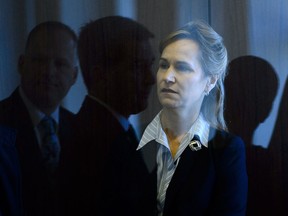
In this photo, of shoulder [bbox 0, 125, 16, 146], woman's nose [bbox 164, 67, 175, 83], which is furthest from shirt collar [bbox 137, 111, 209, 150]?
shoulder [bbox 0, 125, 16, 146]

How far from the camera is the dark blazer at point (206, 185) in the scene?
3.39 ft

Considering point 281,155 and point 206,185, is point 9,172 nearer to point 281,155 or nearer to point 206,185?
point 206,185

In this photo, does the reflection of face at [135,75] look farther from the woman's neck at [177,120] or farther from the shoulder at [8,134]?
the shoulder at [8,134]

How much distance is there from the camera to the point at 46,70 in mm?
1083

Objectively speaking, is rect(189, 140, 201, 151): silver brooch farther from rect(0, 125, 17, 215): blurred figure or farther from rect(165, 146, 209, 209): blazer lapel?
rect(0, 125, 17, 215): blurred figure

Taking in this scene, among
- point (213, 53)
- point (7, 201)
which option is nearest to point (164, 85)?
point (213, 53)

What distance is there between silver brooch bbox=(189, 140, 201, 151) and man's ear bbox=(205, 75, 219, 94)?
6.1 inches

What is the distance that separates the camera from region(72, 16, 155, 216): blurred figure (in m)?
1.07

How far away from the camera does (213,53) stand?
1.03 meters

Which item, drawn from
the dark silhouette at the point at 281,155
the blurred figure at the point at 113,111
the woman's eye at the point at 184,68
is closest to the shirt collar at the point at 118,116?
the blurred figure at the point at 113,111

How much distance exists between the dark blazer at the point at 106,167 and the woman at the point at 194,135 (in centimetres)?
6

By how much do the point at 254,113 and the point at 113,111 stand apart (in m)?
0.44

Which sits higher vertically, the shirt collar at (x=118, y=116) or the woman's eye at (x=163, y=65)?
the woman's eye at (x=163, y=65)

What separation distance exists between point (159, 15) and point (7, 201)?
0.73 m
